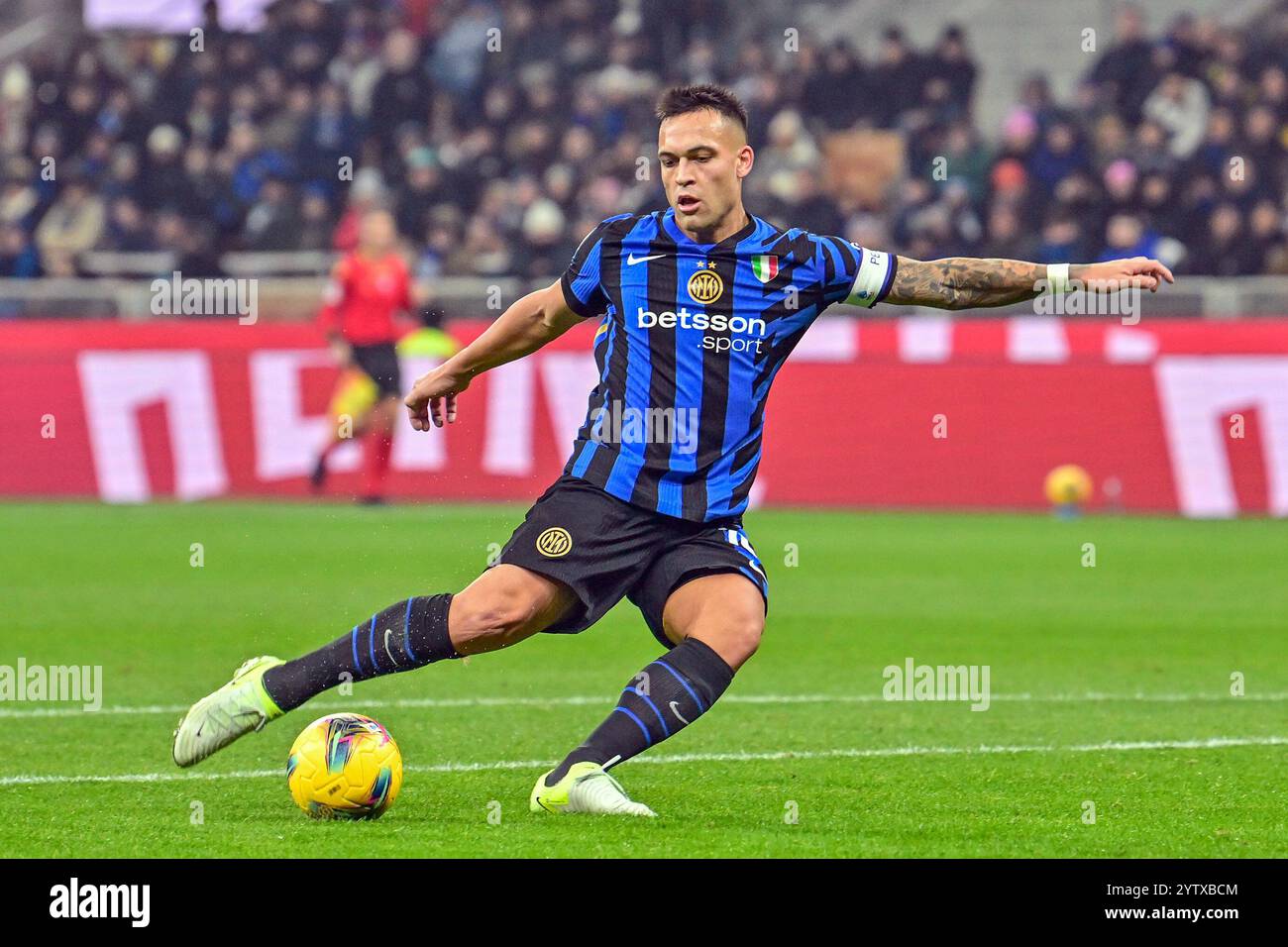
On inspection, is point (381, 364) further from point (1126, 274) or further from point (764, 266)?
point (1126, 274)

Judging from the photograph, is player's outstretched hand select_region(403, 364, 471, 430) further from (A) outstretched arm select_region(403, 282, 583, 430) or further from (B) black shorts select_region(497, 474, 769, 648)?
(B) black shorts select_region(497, 474, 769, 648)

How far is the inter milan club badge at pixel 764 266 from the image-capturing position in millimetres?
6074

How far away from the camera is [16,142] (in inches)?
856

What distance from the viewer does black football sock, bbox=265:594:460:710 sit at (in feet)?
19.3

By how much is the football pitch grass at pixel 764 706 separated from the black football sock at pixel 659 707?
21 centimetres

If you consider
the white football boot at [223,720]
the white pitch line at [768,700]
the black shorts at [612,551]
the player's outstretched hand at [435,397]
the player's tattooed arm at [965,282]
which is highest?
the player's tattooed arm at [965,282]

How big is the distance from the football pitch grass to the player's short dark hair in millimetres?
1514

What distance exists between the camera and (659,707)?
19.0ft

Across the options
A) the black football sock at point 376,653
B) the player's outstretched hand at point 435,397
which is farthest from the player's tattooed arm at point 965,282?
the black football sock at point 376,653

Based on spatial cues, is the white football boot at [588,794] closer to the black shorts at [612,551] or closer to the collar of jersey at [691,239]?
the black shorts at [612,551]

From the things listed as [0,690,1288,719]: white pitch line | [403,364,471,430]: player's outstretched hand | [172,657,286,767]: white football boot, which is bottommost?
[0,690,1288,719]: white pitch line

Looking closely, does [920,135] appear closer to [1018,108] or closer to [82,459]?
[1018,108]

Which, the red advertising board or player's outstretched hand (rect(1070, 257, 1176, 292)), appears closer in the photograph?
player's outstretched hand (rect(1070, 257, 1176, 292))

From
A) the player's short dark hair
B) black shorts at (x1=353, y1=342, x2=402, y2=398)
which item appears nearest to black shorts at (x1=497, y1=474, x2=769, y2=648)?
the player's short dark hair
